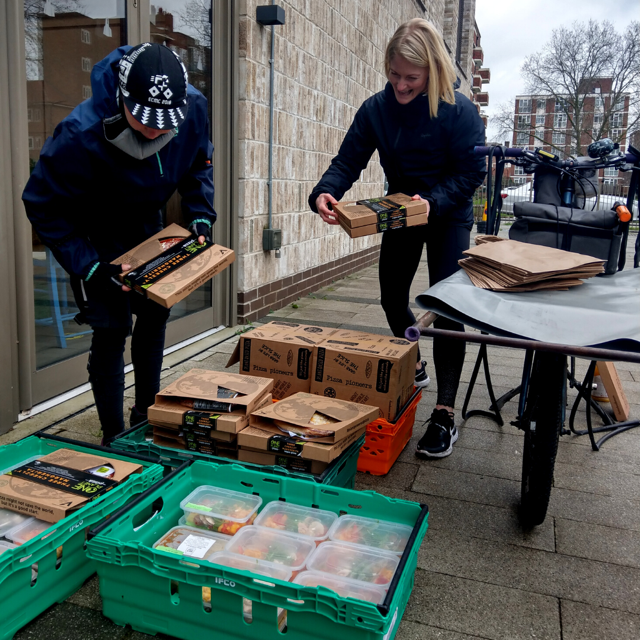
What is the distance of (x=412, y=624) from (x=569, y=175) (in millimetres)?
2226

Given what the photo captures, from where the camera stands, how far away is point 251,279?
5.80 metres

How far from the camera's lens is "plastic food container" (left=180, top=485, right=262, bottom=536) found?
2.14 m

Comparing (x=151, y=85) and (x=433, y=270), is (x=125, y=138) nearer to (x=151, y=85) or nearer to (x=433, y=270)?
(x=151, y=85)

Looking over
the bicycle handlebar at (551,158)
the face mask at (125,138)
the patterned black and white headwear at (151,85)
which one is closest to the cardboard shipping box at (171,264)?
the face mask at (125,138)

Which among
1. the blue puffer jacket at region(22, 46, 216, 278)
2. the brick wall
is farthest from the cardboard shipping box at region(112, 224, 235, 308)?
the brick wall

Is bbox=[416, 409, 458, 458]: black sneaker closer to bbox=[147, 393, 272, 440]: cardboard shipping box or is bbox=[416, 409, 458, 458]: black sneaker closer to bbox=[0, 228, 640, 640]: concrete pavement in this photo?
bbox=[0, 228, 640, 640]: concrete pavement

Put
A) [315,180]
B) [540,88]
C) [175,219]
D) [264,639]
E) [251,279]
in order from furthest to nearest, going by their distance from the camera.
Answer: [540,88] < [315,180] < [251,279] < [175,219] < [264,639]

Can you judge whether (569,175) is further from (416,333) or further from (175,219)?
(175,219)

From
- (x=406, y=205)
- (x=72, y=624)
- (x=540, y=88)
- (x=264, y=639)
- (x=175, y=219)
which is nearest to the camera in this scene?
(x=264, y=639)

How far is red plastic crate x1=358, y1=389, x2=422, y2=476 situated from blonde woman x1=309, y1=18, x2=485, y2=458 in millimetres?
236

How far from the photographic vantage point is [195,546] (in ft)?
6.58

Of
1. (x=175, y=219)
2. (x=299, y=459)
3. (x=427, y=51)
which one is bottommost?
(x=299, y=459)

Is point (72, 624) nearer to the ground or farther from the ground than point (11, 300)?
nearer to the ground

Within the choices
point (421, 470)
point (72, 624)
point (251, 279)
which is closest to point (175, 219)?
point (251, 279)
